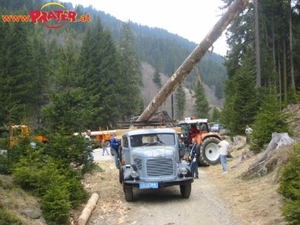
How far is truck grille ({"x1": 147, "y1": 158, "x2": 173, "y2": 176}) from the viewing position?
1043 centimetres

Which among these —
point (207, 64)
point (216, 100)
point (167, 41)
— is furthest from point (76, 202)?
point (167, 41)

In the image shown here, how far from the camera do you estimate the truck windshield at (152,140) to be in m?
11.7

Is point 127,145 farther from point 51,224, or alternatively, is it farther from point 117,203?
point 51,224

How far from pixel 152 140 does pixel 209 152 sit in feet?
21.1

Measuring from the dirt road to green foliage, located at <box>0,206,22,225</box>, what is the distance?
267 cm

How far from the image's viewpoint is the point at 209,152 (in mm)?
17422

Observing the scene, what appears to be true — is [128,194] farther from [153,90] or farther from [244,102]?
[153,90]

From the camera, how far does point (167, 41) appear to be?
599 feet

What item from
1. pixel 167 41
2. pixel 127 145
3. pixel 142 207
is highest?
pixel 167 41

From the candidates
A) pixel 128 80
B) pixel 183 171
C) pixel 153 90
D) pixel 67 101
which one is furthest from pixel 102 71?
pixel 153 90

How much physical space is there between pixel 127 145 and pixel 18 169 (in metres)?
4.15

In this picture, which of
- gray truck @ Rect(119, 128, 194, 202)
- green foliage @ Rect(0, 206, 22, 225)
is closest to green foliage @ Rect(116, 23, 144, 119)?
gray truck @ Rect(119, 128, 194, 202)

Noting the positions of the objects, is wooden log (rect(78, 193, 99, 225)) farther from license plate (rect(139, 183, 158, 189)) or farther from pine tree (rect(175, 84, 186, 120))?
pine tree (rect(175, 84, 186, 120))

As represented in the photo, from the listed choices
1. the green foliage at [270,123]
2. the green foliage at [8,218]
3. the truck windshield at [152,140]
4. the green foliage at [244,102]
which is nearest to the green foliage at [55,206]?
the green foliage at [8,218]
